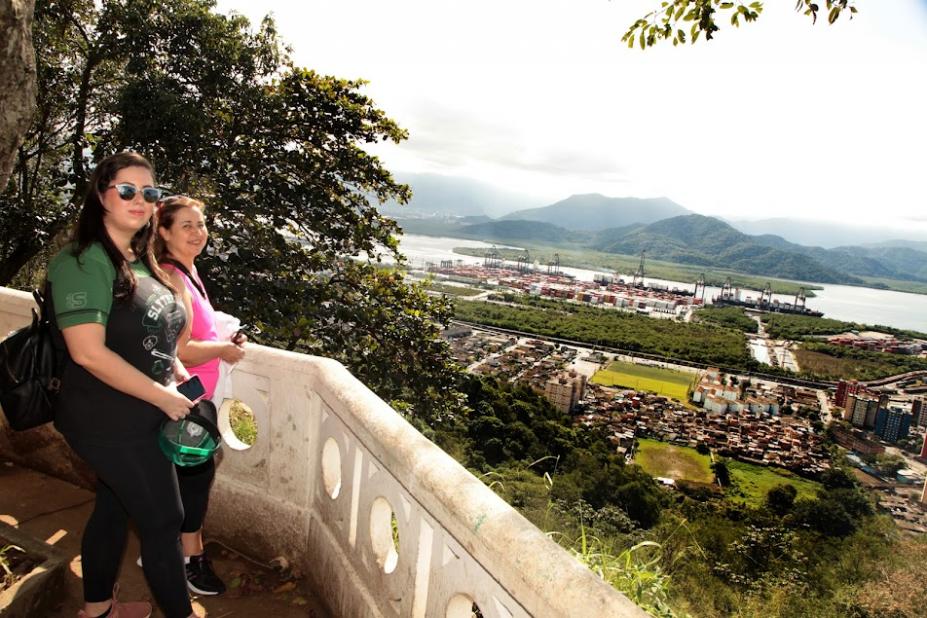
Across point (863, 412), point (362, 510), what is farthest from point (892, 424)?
point (362, 510)

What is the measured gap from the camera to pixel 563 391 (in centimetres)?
4606

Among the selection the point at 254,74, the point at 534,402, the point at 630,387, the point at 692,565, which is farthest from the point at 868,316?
the point at 254,74

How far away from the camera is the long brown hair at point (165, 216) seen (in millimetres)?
1835

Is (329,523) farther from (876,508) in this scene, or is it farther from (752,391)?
(752,391)

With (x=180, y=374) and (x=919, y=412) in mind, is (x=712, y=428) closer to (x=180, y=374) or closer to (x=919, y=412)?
(x=919, y=412)

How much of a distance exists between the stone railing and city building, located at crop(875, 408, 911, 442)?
210 feet

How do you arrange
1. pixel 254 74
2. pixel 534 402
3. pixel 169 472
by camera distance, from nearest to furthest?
pixel 169 472 → pixel 254 74 → pixel 534 402

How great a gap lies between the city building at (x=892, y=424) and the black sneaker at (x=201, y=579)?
64.3 meters

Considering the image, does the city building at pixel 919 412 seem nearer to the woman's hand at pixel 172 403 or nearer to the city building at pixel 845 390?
the city building at pixel 845 390

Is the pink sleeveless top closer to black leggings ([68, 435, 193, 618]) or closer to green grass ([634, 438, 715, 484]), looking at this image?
black leggings ([68, 435, 193, 618])

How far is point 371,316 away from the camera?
6363mm

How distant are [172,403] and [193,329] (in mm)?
471

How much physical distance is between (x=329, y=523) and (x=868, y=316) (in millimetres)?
154777

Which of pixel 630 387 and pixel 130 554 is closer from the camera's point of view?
pixel 130 554
